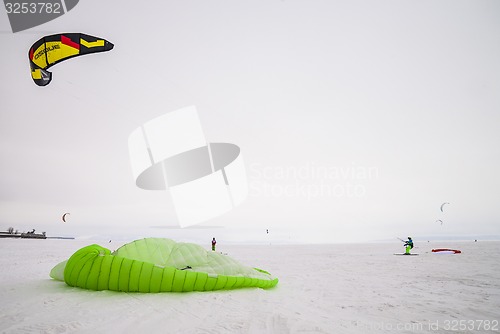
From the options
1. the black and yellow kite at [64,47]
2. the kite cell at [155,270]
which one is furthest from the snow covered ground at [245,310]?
the black and yellow kite at [64,47]

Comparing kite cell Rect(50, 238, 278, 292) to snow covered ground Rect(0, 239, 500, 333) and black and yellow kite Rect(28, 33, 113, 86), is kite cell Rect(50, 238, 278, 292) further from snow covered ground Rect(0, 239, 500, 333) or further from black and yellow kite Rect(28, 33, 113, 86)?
black and yellow kite Rect(28, 33, 113, 86)

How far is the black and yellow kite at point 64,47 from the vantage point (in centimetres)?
870

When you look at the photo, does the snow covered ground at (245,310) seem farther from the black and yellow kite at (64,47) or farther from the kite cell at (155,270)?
the black and yellow kite at (64,47)

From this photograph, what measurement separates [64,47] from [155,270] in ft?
25.0

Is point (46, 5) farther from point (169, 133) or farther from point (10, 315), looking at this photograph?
point (10, 315)

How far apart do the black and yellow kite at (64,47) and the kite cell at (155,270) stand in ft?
20.7

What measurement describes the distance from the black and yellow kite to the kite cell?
6.32 m

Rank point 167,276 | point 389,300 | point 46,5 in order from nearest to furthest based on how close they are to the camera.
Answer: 1. point 167,276
2. point 389,300
3. point 46,5

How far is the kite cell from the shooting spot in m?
4.59

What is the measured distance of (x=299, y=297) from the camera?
16.5 ft

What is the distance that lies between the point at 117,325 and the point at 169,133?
8.74 m

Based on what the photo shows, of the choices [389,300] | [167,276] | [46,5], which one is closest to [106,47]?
[46,5]

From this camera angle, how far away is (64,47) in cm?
870

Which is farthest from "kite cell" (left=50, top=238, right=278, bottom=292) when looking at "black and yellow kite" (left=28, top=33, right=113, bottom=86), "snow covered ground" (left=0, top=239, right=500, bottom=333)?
"black and yellow kite" (left=28, top=33, right=113, bottom=86)
